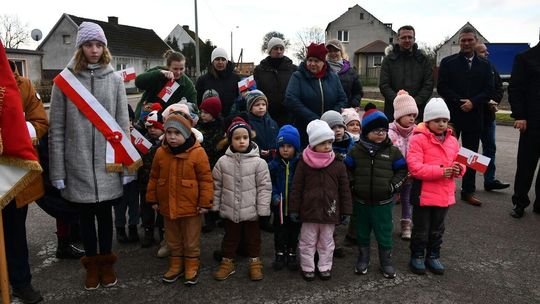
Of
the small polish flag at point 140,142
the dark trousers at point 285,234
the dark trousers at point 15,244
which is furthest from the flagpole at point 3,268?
the dark trousers at point 285,234

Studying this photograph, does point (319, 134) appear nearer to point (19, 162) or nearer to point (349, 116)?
point (349, 116)

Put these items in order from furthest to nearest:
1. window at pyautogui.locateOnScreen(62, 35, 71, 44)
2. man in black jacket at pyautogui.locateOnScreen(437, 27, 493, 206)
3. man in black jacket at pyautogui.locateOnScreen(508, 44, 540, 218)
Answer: window at pyautogui.locateOnScreen(62, 35, 71, 44)
man in black jacket at pyautogui.locateOnScreen(437, 27, 493, 206)
man in black jacket at pyautogui.locateOnScreen(508, 44, 540, 218)

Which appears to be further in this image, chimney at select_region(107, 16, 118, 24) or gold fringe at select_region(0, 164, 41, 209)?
chimney at select_region(107, 16, 118, 24)

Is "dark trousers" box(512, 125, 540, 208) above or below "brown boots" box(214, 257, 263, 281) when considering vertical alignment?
above

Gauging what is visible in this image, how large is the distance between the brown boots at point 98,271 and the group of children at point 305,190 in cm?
48

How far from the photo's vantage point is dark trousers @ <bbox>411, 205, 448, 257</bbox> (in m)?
3.75

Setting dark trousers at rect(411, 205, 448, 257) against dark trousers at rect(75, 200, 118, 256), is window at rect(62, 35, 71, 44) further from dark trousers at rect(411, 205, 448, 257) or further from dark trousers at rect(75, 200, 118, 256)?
dark trousers at rect(411, 205, 448, 257)

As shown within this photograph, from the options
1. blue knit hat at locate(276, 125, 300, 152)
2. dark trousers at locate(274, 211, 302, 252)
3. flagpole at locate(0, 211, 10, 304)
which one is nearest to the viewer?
flagpole at locate(0, 211, 10, 304)

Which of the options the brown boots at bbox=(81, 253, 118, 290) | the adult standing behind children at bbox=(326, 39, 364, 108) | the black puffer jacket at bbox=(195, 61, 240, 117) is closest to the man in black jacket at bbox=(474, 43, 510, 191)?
the adult standing behind children at bbox=(326, 39, 364, 108)

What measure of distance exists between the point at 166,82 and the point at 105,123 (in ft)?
5.15

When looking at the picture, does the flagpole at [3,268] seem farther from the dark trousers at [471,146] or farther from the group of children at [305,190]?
the dark trousers at [471,146]

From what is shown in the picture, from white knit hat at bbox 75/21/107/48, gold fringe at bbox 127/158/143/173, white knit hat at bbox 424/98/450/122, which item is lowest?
gold fringe at bbox 127/158/143/173

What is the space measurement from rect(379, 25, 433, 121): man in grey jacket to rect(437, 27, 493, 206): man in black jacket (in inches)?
17.7

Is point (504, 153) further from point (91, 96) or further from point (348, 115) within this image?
point (91, 96)
